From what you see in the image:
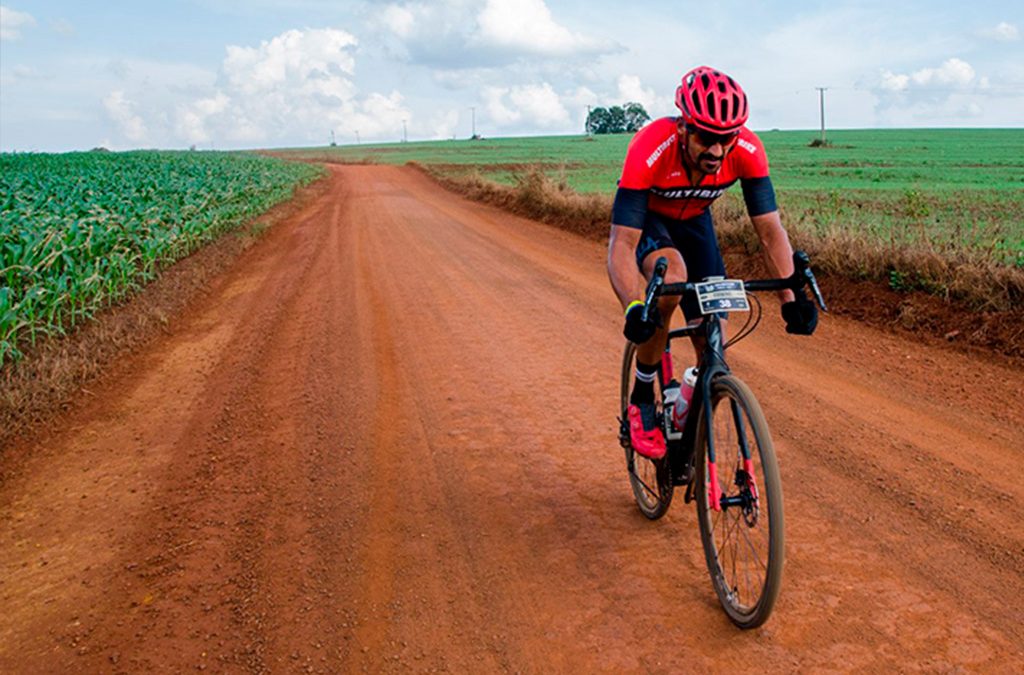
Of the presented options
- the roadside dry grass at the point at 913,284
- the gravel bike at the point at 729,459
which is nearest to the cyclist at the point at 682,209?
the gravel bike at the point at 729,459

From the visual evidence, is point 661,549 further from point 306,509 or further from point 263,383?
point 263,383

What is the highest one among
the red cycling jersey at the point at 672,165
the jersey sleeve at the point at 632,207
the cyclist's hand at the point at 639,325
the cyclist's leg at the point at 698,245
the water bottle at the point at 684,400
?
the red cycling jersey at the point at 672,165

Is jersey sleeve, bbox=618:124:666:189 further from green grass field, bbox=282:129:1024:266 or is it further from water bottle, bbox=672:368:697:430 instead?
green grass field, bbox=282:129:1024:266

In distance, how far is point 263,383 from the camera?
643 centimetres

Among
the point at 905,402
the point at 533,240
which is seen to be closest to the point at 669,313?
the point at 905,402

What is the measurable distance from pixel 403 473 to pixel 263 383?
7.56 feet

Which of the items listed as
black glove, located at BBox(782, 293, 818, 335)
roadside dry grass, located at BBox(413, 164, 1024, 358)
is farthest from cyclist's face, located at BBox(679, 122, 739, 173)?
roadside dry grass, located at BBox(413, 164, 1024, 358)

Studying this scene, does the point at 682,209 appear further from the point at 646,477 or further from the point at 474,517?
the point at 474,517

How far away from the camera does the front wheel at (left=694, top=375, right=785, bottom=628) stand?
281 centimetres

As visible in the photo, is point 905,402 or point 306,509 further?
point 905,402

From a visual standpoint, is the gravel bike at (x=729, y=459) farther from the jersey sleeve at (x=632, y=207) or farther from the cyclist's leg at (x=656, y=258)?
the jersey sleeve at (x=632, y=207)

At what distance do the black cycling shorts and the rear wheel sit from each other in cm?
61

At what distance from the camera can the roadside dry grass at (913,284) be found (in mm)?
6891

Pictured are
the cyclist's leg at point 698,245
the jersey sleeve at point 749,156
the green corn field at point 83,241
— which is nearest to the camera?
the jersey sleeve at point 749,156
